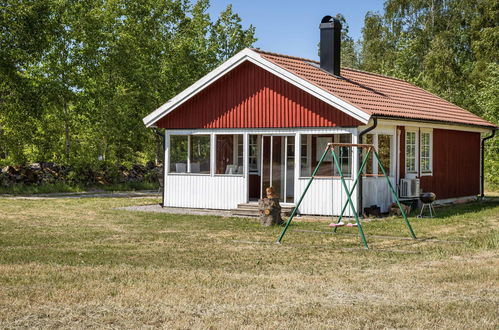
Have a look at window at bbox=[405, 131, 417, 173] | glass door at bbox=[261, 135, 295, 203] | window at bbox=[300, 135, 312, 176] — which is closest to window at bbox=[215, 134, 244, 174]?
glass door at bbox=[261, 135, 295, 203]

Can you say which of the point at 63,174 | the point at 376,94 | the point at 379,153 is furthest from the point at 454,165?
the point at 63,174

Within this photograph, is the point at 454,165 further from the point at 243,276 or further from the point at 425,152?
the point at 243,276

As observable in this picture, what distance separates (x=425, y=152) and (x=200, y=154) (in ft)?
22.2

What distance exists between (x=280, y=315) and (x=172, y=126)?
14530mm

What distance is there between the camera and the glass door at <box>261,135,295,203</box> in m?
19.8

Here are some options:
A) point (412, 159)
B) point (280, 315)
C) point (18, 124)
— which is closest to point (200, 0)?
point (18, 124)

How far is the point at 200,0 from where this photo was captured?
50.1 meters

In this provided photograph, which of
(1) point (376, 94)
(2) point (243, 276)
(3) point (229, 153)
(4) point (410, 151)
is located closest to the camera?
(2) point (243, 276)

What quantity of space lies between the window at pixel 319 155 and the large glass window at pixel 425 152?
11.8 ft

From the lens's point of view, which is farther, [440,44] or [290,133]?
[440,44]

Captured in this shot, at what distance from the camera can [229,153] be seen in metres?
21.0

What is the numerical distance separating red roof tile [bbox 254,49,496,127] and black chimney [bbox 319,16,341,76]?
0.31 metres

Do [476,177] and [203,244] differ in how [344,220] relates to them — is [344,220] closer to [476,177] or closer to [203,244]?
[203,244]

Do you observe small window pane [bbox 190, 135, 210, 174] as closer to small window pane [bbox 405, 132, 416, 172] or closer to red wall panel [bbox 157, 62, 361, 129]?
red wall panel [bbox 157, 62, 361, 129]
